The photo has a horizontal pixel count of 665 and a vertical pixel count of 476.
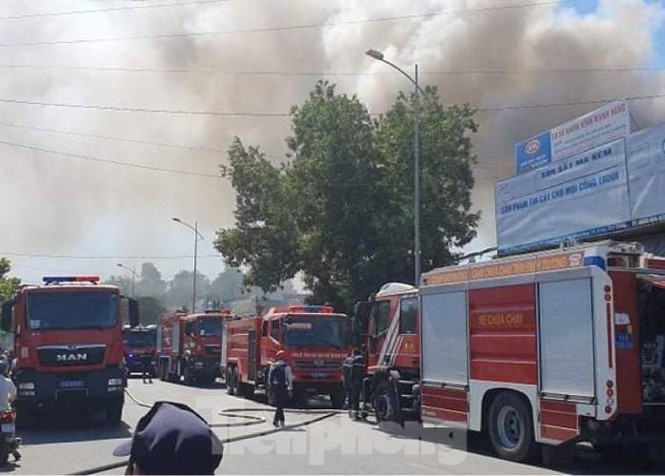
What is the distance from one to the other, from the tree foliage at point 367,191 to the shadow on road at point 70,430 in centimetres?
1414

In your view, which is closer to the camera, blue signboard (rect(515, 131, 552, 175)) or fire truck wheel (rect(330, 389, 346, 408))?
fire truck wheel (rect(330, 389, 346, 408))

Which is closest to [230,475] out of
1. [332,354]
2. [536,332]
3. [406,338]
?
[536,332]

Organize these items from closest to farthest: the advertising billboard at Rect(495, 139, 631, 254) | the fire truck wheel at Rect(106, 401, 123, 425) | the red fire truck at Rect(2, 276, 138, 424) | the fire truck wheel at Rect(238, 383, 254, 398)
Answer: the red fire truck at Rect(2, 276, 138, 424) < the fire truck wheel at Rect(106, 401, 123, 425) < the advertising billboard at Rect(495, 139, 631, 254) < the fire truck wheel at Rect(238, 383, 254, 398)

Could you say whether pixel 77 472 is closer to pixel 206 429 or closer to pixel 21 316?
pixel 21 316

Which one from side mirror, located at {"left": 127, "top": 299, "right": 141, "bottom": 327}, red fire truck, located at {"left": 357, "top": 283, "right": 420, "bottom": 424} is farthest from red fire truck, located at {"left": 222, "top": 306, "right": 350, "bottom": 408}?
side mirror, located at {"left": 127, "top": 299, "right": 141, "bottom": 327}

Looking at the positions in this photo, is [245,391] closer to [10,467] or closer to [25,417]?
[25,417]

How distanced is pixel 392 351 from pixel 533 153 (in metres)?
12.0

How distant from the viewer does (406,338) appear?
15328 mm

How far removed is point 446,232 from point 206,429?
1089 inches

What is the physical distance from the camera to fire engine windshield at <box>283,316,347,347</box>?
21141 millimetres

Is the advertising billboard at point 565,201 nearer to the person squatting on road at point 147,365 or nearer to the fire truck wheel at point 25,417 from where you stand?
the fire truck wheel at point 25,417

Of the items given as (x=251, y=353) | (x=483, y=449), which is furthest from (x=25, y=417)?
(x=483, y=449)

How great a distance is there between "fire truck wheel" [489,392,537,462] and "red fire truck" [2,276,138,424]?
7223mm

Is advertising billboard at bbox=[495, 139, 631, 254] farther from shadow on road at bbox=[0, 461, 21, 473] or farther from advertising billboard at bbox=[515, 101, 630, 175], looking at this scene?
shadow on road at bbox=[0, 461, 21, 473]
